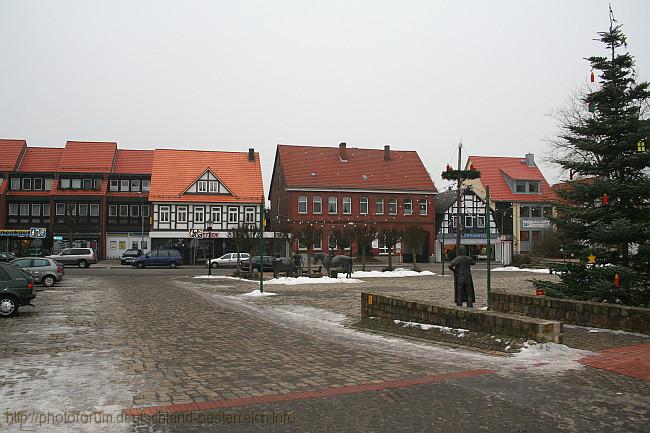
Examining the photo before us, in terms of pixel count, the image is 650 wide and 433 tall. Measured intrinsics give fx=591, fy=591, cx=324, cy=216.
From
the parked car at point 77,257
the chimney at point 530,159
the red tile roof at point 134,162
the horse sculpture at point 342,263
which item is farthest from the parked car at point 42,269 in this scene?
the chimney at point 530,159

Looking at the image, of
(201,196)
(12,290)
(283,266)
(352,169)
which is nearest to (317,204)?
(352,169)

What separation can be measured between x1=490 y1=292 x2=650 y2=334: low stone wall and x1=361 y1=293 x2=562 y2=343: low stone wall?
2.39 meters

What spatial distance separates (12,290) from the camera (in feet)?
50.4

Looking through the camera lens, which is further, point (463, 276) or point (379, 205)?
point (379, 205)

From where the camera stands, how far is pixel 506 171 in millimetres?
70188

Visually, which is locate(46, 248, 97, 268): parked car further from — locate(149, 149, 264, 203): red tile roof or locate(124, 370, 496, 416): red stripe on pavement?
locate(124, 370, 496, 416): red stripe on pavement

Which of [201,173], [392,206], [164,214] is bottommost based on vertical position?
[164,214]

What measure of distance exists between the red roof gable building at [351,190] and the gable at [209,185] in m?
6.65

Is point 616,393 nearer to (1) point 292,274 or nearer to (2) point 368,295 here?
(2) point 368,295

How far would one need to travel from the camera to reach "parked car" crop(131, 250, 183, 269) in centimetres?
4981

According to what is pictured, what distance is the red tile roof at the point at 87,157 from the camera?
213ft

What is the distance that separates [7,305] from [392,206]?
5210cm

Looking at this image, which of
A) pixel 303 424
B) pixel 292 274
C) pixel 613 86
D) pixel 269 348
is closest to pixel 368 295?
pixel 269 348

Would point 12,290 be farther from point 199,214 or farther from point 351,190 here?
point 351,190
